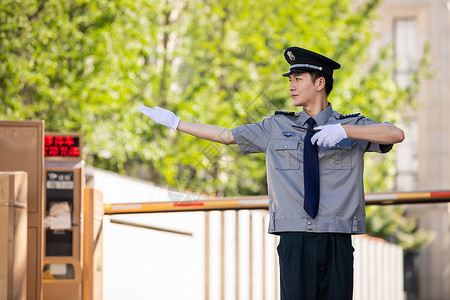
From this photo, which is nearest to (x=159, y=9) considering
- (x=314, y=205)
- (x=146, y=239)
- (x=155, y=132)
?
(x=155, y=132)

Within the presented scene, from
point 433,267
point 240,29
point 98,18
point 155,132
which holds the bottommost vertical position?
point 433,267

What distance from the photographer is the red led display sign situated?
7.54 metres

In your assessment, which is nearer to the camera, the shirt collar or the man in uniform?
the man in uniform

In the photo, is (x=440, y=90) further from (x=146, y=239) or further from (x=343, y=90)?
(x=146, y=239)

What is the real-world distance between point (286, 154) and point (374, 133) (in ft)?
1.60

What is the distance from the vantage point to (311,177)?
4.75 meters

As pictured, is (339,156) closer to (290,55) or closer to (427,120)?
(290,55)

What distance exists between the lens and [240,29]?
23953 mm

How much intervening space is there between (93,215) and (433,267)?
1877 inches

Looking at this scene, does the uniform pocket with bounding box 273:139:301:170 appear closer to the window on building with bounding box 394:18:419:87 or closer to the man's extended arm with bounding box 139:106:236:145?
the man's extended arm with bounding box 139:106:236:145

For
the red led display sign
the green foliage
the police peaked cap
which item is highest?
the green foliage

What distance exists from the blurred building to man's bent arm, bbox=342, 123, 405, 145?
159ft

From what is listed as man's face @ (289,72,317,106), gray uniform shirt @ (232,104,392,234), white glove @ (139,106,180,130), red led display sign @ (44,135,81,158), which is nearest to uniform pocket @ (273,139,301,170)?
gray uniform shirt @ (232,104,392,234)

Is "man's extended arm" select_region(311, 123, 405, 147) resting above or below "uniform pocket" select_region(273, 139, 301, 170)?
above
